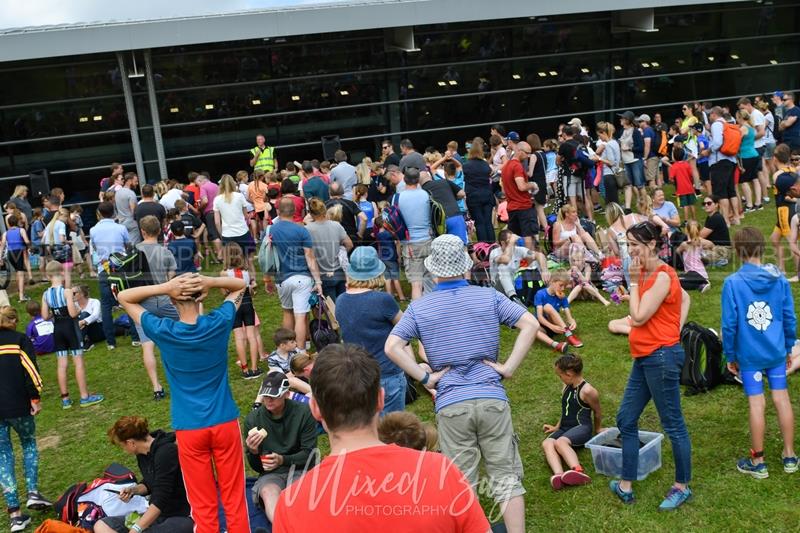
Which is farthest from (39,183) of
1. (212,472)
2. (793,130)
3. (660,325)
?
(660,325)

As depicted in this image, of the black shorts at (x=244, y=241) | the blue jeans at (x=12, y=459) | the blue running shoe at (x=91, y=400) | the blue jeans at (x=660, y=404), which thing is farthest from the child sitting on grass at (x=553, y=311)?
the blue jeans at (x=12, y=459)

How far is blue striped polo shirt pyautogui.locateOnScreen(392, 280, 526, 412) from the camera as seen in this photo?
4.61 meters

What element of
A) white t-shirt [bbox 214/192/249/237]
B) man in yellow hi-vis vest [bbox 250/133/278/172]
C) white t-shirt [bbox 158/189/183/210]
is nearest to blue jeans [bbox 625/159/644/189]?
man in yellow hi-vis vest [bbox 250/133/278/172]

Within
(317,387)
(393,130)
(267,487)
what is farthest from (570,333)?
(393,130)

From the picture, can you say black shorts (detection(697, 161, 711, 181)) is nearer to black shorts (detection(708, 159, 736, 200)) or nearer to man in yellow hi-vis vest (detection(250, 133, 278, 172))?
black shorts (detection(708, 159, 736, 200))

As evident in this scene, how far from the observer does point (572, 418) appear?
635 centimetres

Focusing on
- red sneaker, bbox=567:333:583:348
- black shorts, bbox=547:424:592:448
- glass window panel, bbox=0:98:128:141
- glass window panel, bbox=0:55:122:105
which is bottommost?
black shorts, bbox=547:424:592:448

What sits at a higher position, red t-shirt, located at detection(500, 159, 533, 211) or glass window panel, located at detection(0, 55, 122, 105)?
glass window panel, located at detection(0, 55, 122, 105)

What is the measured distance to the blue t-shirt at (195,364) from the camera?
16.3 ft

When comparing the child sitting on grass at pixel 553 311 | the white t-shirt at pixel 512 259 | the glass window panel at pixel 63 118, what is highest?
the glass window panel at pixel 63 118

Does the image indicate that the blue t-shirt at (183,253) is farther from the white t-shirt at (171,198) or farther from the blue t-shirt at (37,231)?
the blue t-shirt at (37,231)

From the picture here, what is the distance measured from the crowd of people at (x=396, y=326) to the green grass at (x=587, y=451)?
0.17 m

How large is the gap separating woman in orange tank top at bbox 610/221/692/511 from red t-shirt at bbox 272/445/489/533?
3.04 m

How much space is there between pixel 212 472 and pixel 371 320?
161 cm
